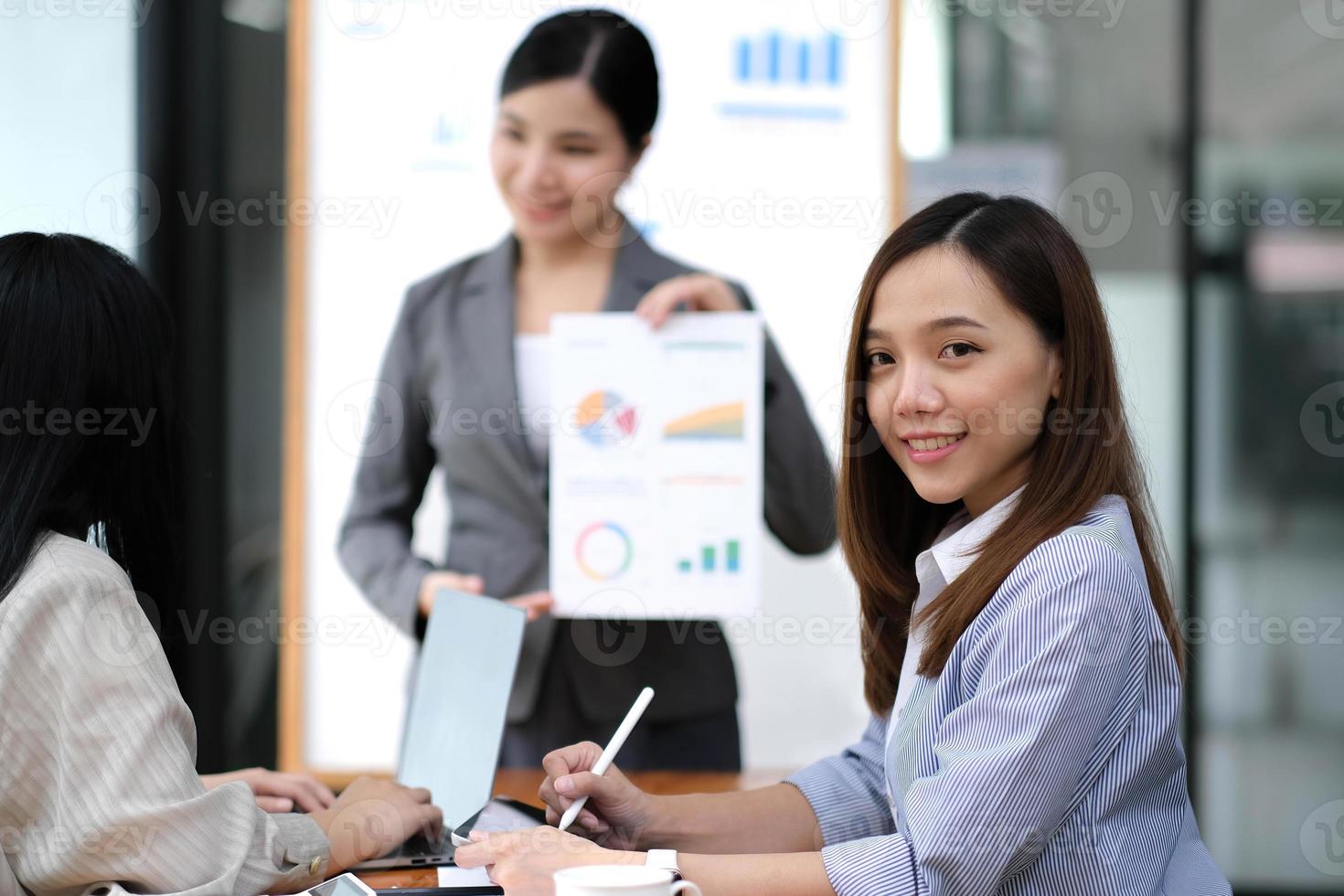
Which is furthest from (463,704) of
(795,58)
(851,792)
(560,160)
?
(795,58)

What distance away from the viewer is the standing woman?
255 cm

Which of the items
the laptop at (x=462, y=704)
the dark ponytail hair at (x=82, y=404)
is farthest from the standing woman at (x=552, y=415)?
the dark ponytail hair at (x=82, y=404)

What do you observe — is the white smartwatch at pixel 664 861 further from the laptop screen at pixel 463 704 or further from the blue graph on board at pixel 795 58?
the blue graph on board at pixel 795 58

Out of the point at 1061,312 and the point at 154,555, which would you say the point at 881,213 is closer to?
the point at 1061,312

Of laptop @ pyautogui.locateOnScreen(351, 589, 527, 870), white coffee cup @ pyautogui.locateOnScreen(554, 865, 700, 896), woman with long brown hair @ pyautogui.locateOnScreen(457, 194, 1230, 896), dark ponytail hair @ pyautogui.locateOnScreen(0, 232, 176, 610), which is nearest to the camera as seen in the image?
white coffee cup @ pyautogui.locateOnScreen(554, 865, 700, 896)

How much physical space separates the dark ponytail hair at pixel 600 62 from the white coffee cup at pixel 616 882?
185 cm

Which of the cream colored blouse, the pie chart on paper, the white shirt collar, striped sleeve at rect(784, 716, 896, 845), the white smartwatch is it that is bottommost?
striped sleeve at rect(784, 716, 896, 845)

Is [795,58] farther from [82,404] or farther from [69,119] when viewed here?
[82,404]

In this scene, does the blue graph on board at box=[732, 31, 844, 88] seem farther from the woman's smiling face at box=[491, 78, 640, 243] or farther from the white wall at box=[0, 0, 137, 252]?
the white wall at box=[0, 0, 137, 252]

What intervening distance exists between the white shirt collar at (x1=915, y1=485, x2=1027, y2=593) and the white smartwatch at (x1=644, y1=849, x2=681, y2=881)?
42cm

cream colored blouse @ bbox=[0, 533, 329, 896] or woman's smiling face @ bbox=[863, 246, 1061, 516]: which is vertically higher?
woman's smiling face @ bbox=[863, 246, 1061, 516]

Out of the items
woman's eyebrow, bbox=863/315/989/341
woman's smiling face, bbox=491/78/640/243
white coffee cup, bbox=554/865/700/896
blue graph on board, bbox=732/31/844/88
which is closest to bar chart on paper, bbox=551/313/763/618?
woman's smiling face, bbox=491/78/640/243

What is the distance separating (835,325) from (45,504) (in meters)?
1.82

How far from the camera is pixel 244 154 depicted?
3.05 m
